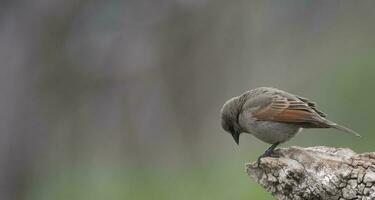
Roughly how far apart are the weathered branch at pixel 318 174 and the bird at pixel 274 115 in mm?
775

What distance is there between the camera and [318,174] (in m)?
6.36

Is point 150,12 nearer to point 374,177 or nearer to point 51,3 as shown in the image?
point 51,3

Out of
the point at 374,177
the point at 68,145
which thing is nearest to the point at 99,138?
the point at 68,145

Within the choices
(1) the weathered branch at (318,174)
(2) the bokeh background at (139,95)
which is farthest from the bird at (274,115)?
(2) the bokeh background at (139,95)

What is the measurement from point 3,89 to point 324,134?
316 centimetres

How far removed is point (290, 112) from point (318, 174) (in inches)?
47.5

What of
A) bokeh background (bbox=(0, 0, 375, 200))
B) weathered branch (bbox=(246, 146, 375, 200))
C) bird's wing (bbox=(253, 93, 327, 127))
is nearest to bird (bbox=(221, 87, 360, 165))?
bird's wing (bbox=(253, 93, 327, 127))

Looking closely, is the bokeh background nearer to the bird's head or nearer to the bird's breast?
the bird's head

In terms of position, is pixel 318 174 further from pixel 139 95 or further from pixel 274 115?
pixel 139 95

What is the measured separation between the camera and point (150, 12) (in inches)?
475

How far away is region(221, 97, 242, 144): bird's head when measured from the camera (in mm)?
7973

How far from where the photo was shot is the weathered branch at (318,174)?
244 inches

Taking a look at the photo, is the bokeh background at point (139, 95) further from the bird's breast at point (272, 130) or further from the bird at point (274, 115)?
the bird's breast at point (272, 130)

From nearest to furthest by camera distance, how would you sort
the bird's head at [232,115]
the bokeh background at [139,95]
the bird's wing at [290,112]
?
the bird's wing at [290,112], the bird's head at [232,115], the bokeh background at [139,95]
